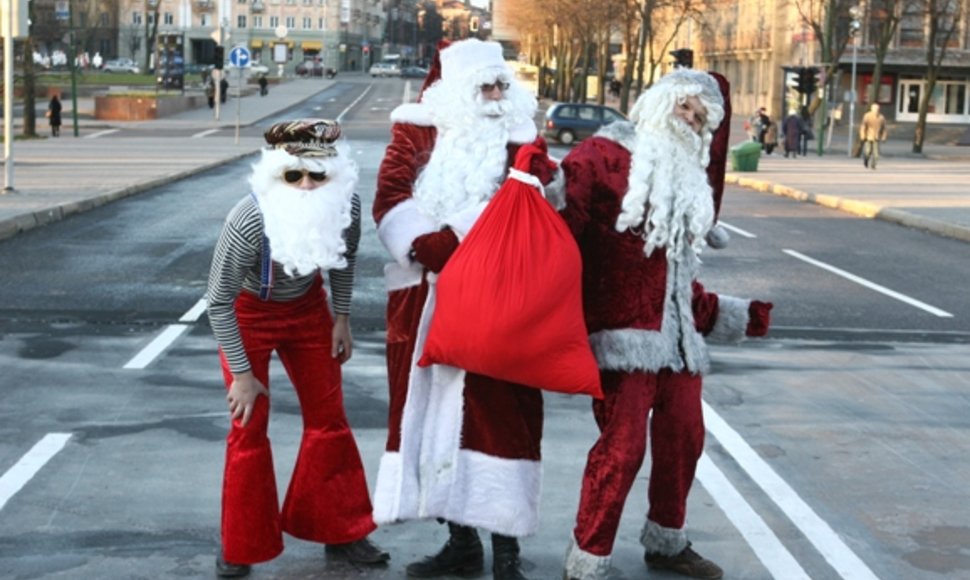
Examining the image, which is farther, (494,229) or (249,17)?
(249,17)

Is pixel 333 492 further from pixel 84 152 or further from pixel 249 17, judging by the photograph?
pixel 249 17

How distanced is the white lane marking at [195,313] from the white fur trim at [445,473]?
6.63 m

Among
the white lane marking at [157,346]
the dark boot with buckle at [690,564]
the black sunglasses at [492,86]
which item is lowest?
the white lane marking at [157,346]

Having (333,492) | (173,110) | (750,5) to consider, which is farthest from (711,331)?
(750,5)

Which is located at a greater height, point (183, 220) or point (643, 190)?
point (643, 190)

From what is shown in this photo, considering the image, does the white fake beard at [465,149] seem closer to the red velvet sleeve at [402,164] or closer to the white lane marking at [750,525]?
the red velvet sleeve at [402,164]

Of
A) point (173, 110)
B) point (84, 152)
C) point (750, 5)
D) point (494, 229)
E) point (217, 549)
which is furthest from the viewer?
point (750, 5)

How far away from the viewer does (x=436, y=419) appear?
5117mm

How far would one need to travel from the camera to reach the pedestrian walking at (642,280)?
197 inches

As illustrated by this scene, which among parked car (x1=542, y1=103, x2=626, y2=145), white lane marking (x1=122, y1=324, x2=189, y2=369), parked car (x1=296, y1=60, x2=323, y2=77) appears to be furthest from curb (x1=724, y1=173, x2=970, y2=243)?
parked car (x1=296, y1=60, x2=323, y2=77)

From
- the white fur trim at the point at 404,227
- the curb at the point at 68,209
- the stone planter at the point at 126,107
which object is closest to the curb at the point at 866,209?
the curb at the point at 68,209

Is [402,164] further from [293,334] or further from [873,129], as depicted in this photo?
→ [873,129]

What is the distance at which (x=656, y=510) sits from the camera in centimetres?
536

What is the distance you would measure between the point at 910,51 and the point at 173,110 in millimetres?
35012
